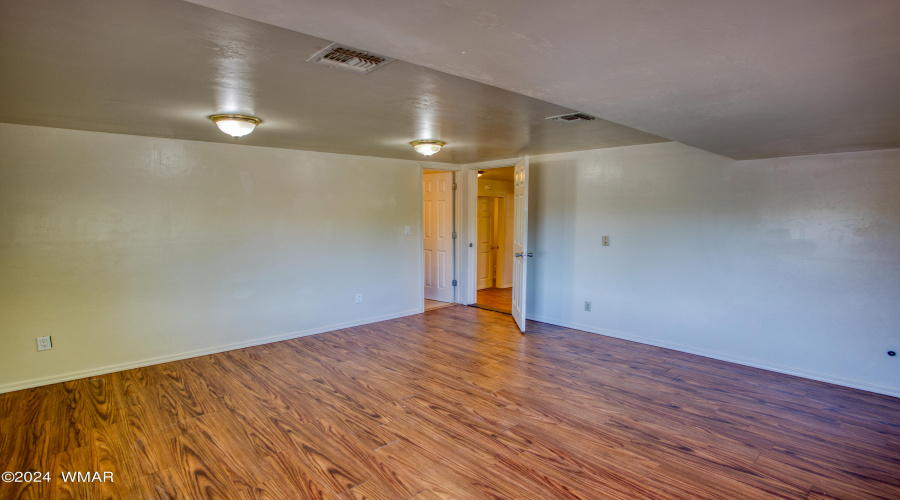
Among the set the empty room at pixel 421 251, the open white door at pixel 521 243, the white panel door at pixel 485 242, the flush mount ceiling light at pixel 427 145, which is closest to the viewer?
the empty room at pixel 421 251

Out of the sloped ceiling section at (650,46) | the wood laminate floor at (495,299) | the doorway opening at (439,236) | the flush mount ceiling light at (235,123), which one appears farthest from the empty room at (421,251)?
the doorway opening at (439,236)

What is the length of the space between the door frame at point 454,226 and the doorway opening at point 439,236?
0.08ft

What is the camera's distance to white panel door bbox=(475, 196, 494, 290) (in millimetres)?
7953

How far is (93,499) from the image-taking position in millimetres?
2133

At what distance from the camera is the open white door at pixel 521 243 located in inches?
195

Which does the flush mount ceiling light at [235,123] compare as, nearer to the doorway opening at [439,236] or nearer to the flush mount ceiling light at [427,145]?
the flush mount ceiling light at [427,145]

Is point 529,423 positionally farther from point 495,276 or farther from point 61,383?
point 495,276

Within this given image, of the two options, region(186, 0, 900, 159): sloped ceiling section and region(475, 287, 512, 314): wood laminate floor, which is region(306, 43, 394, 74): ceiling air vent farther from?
region(475, 287, 512, 314): wood laminate floor

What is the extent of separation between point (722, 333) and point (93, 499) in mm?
4939

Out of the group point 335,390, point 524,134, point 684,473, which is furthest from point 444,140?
point 684,473

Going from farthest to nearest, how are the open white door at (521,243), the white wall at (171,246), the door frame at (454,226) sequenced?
1. the door frame at (454,226)
2. the open white door at (521,243)
3. the white wall at (171,246)

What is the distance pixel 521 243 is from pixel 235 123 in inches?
130

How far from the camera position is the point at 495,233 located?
8.18m

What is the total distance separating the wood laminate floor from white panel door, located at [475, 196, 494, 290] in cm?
26
